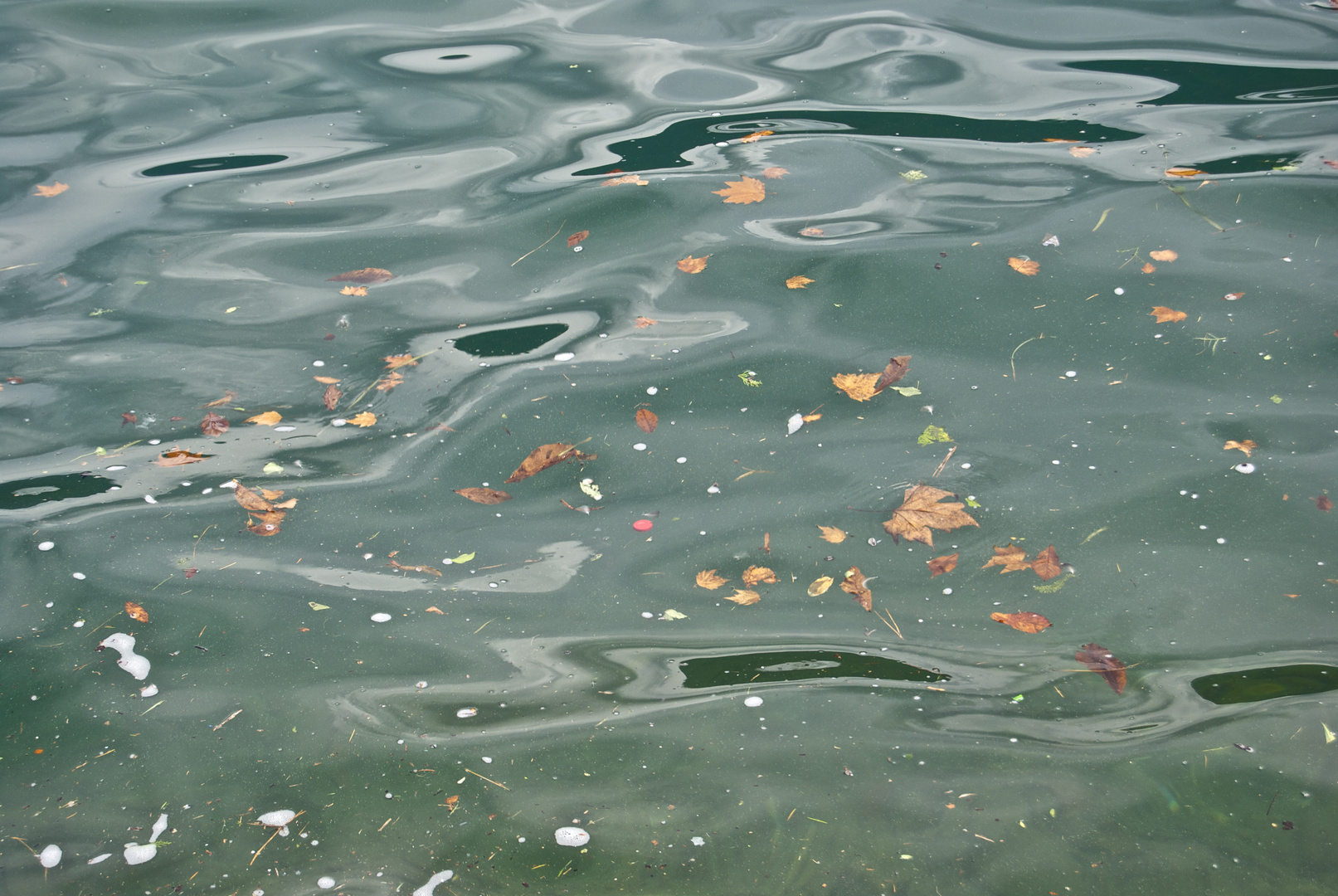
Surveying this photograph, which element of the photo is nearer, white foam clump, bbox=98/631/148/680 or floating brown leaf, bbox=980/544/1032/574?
white foam clump, bbox=98/631/148/680

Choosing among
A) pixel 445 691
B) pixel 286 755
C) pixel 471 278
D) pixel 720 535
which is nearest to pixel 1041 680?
pixel 720 535

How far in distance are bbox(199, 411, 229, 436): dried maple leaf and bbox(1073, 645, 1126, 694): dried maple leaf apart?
256 centimetres

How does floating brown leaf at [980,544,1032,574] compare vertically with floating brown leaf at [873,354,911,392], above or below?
below

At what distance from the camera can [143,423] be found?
2734 millimetres

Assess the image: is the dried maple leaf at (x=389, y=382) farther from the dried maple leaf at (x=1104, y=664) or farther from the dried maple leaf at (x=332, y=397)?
the dried maple leaf at (x=1104, y=664)

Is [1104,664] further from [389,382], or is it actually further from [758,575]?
[389,382]

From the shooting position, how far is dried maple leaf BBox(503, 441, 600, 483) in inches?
101

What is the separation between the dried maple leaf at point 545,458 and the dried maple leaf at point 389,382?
61 cm

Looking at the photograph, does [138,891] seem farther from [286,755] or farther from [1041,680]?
[1041,680]

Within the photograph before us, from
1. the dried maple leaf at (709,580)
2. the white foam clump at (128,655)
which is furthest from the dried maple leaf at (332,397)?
the dried maple leaf at (709,580)

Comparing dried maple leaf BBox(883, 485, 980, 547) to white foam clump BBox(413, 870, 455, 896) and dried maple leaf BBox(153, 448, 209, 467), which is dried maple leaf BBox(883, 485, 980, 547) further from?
dried maple leaf BBox(153, 448, 209, 467)

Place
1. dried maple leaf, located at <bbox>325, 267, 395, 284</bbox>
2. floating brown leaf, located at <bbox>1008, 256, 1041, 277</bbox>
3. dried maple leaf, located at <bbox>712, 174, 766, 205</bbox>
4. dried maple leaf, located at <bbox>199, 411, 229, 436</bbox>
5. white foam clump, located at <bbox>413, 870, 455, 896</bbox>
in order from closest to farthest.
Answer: white foam clump, located at <bbox>413, 870, 455, 896</bbox>, dried maple leaf, located at <bbox>199, 411, 229, 436</bbox>, floating brown leaf, located at <bbox>1008, 256, 1041, 277</bbox>, dried maple leaf, located at <bbox>325, 267, 395, 284</bbox>, dried maple leaf, located at <bbox>712, 174, 766, 205</bbox>

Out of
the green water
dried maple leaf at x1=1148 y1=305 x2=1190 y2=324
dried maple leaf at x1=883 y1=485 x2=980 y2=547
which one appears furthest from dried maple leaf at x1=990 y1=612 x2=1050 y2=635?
dried maple leaf at x1=1148 y1=305 x2=1190 y2=324

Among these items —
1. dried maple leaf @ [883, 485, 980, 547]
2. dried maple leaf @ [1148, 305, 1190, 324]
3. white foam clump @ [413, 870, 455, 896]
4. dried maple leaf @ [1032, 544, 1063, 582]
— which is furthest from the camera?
dried maple leaf @ [1148, 305, 1190, 324]
